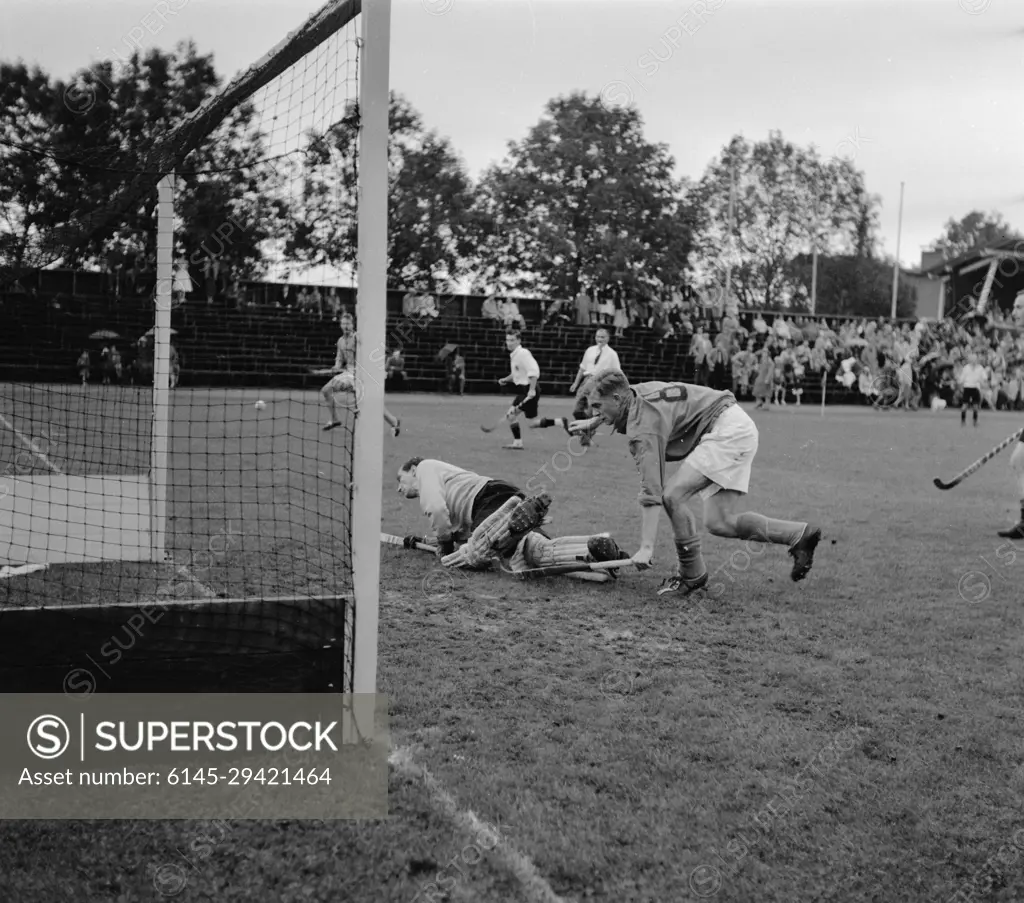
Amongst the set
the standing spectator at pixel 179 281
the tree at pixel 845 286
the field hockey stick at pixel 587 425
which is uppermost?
the tree at pixel 845 286

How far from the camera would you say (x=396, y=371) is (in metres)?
27.8

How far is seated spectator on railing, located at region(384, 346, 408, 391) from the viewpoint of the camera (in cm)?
2704

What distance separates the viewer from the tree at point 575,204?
40500 mm

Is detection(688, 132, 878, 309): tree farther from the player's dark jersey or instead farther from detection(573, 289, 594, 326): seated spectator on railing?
the player's dark jersey

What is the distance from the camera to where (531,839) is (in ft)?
10.3

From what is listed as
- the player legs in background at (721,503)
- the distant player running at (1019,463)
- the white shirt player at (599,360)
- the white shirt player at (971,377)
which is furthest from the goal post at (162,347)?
the white shirt player at (971,377)

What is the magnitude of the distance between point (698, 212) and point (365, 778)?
42.2 m

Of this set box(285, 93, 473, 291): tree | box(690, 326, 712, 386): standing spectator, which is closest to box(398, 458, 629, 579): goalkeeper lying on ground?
box(690, 326, 712, 386): standing spectator

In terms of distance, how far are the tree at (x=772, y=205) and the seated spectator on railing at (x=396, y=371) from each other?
2281 centimetres

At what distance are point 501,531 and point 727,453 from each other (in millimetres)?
1585

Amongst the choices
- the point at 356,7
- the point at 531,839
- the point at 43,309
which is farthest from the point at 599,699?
the point at 43,309

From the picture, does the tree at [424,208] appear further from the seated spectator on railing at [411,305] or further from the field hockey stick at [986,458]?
the field hockey stick at [986,458]

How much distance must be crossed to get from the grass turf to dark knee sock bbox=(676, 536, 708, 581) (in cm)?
26

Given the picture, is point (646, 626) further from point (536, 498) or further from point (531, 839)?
point (531, 839)
